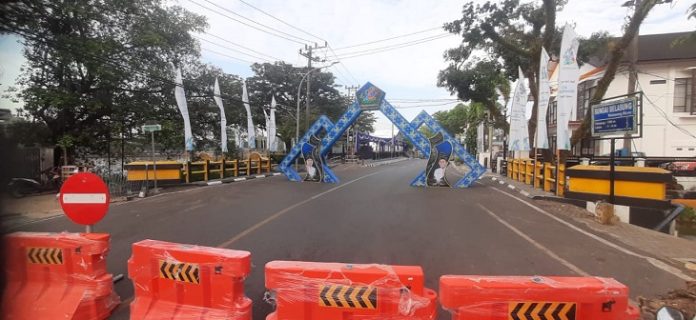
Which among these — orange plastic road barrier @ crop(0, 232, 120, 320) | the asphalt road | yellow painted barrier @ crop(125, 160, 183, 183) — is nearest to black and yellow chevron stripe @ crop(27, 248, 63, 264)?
orange plastic road barrier @ crop(0, 232, 120, 320)

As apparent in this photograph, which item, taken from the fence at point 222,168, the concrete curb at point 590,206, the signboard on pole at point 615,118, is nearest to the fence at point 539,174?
the concrete curb at point 590,206

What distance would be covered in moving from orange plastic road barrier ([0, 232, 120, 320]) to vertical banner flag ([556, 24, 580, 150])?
12.3m

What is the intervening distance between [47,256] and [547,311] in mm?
4537

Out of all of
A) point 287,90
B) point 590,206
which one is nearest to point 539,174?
point 590,206

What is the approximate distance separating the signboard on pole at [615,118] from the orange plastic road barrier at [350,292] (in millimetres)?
8201

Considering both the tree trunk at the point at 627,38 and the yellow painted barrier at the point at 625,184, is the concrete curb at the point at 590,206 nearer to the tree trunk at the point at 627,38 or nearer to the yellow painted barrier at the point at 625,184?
the yellow painted barrier at the point at 625,184

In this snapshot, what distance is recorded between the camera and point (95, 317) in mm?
3871

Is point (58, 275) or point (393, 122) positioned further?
point (393, 122)

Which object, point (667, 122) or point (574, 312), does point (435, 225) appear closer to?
point (574, 312)

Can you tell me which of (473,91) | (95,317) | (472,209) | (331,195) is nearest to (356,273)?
(95,317)

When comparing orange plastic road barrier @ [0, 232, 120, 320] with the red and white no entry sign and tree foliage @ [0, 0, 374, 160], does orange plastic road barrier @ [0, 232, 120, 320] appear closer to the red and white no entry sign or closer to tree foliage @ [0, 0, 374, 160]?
the red and white no entry sign

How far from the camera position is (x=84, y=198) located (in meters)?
4.44

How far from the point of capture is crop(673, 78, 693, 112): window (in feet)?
80.6

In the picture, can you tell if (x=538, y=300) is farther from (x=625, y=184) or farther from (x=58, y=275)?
(x=625, y=184)
